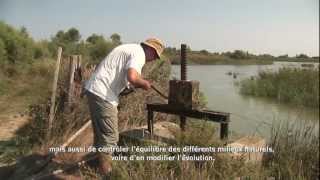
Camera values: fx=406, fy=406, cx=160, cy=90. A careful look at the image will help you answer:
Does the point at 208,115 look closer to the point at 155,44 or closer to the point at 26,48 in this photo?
the point at 155,44

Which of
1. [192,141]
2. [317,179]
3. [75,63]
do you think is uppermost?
[75,63]

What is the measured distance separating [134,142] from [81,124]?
1590mm

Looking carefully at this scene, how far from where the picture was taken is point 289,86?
61.0ft

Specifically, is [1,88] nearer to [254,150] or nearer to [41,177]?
[41,177]

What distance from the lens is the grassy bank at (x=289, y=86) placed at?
56.8 ft

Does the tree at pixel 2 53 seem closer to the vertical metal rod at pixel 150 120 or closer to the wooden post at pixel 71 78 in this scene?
the wooden post at pixel 71 78

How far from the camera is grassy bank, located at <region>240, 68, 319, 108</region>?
1731 centimetres

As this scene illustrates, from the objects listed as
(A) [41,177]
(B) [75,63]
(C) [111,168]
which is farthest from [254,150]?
(B) [75,63]

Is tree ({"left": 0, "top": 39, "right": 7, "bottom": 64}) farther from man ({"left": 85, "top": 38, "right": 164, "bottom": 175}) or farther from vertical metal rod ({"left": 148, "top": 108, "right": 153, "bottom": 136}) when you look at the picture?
man ({"left": 85, "top": 38, "right": 164, "bottom": 175})

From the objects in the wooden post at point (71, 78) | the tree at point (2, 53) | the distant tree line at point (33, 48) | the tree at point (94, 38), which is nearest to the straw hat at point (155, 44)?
the wooden post at point (71, 78)

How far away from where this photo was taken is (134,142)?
5.03 metres

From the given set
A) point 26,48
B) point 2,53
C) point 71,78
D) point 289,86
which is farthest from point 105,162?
point 26,48

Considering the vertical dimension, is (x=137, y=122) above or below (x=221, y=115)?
below

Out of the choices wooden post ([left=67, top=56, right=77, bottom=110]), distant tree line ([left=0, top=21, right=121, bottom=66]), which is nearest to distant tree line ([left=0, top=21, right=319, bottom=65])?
distant tree line ([left=0, top=21, right=121, bottom=66])
